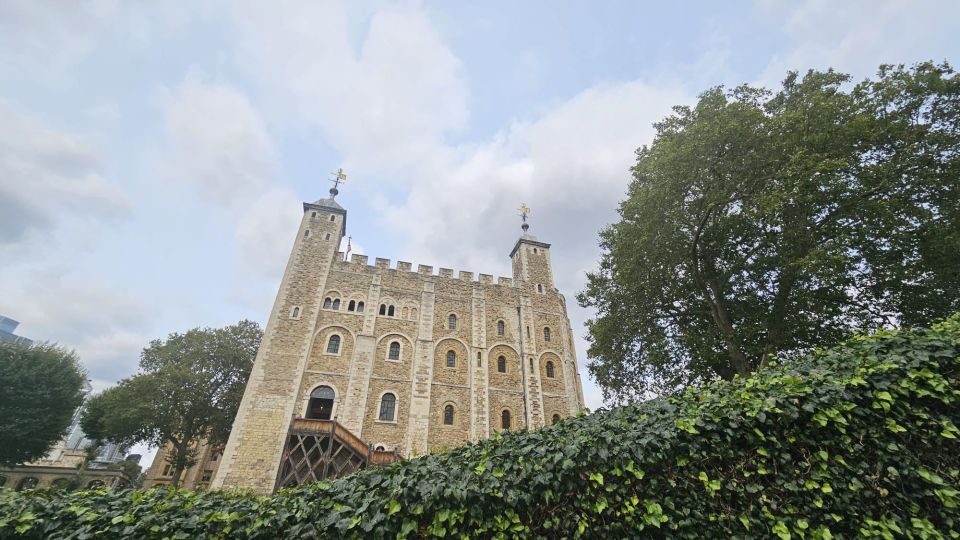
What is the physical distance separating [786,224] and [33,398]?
3618 cm

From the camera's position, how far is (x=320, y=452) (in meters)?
17.9

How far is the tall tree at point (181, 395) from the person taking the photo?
24031 millimetres

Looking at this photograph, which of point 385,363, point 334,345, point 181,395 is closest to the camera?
point 334,345

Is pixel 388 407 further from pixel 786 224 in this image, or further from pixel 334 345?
pixel 786 224

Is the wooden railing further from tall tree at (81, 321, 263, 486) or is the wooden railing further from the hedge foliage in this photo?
the hedge foliage

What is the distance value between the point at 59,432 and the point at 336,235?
64.8ft

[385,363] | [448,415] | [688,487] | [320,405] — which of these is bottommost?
[688,487]

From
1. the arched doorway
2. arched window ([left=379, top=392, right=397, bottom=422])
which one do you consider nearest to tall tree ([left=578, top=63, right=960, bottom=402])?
arched window ([left=379, top=392, right=397, bottom=422])

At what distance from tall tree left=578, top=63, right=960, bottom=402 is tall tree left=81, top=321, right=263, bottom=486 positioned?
25745 millimetres

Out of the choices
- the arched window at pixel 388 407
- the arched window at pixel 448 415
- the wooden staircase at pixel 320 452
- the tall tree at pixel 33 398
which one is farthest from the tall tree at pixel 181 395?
the arched window at pixel 448 415

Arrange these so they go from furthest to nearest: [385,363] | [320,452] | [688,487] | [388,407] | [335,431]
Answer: [385,363], [388,407], [335,431], [320,452], [688,487]

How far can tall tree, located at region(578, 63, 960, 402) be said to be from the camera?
31.7 feet

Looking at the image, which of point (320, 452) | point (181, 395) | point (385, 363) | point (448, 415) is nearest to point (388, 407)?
point (385, 363)

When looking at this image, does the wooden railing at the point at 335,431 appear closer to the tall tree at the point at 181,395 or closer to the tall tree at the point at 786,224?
the tall tree at the point at 181,395
